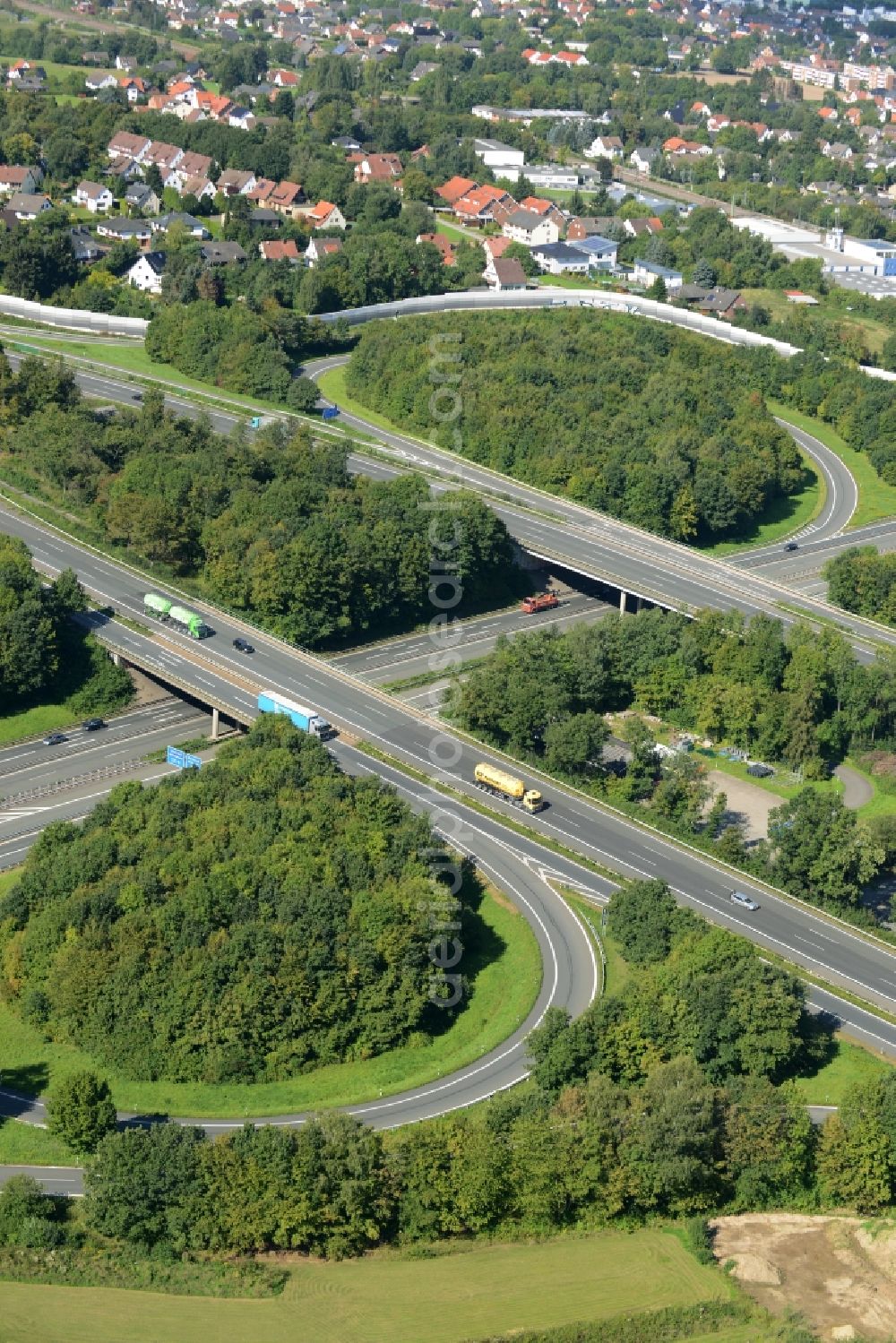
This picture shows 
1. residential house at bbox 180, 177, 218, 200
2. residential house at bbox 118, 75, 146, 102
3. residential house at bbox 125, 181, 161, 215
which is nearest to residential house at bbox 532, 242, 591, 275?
residential house at bbox 180, 177, 218, 200

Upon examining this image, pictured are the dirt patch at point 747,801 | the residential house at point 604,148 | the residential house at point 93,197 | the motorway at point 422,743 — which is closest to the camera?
the motorway at point 422,743

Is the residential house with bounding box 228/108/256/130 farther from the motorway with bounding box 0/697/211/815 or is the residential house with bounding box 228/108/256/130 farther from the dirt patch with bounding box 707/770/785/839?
the dirt patch with bounding box 707/770/785/839

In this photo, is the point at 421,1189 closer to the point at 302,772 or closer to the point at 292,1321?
the point at 292,1321

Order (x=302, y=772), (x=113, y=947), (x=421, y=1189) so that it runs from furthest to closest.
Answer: (x=302, y=772)
(x=113, y=947)
(x=421, y=1189)

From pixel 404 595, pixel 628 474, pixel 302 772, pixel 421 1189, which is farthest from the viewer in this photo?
pixel 628 474

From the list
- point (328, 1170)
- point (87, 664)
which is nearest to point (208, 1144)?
point (328, 1170)

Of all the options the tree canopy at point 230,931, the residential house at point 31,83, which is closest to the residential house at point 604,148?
the residential house at point 31,83

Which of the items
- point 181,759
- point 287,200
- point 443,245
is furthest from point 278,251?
point 181,759

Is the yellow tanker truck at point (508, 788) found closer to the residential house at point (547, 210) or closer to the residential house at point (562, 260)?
the residential house at point (562, 260)
